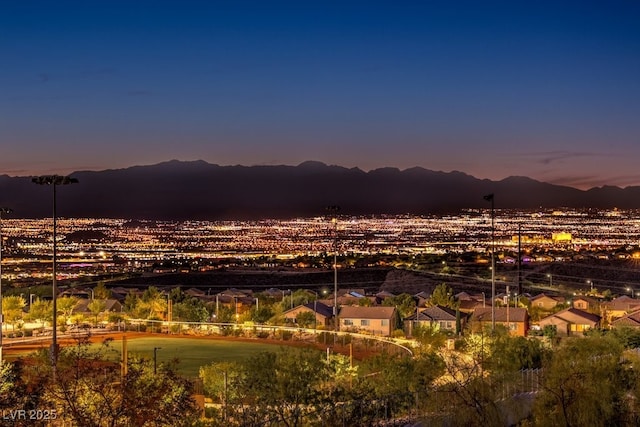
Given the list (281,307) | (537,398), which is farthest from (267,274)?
(537,398)

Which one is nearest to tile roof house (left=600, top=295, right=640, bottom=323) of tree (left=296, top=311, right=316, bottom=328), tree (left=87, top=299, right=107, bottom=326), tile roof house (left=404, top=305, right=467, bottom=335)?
tile roof house (left=404, top=305, right=467, bottom=335)

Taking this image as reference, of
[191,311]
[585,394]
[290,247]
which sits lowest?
[290,247]

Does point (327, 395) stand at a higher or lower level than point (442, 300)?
higher

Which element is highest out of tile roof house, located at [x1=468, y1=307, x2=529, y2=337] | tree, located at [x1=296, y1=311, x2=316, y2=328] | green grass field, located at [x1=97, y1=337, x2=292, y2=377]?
tile roof house, located at [x1=468, y1=307, x2=529, y2=337]

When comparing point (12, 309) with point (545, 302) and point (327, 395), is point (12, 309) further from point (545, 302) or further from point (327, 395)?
point (327, 395)

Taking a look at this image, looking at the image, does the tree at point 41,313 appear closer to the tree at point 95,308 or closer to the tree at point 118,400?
the tree at point 95,308

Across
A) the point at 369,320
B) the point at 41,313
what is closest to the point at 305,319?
the point at 369,320

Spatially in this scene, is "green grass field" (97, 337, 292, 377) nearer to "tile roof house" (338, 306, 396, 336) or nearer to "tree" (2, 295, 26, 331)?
"tile roof house" (338, 306, 396, 336)
